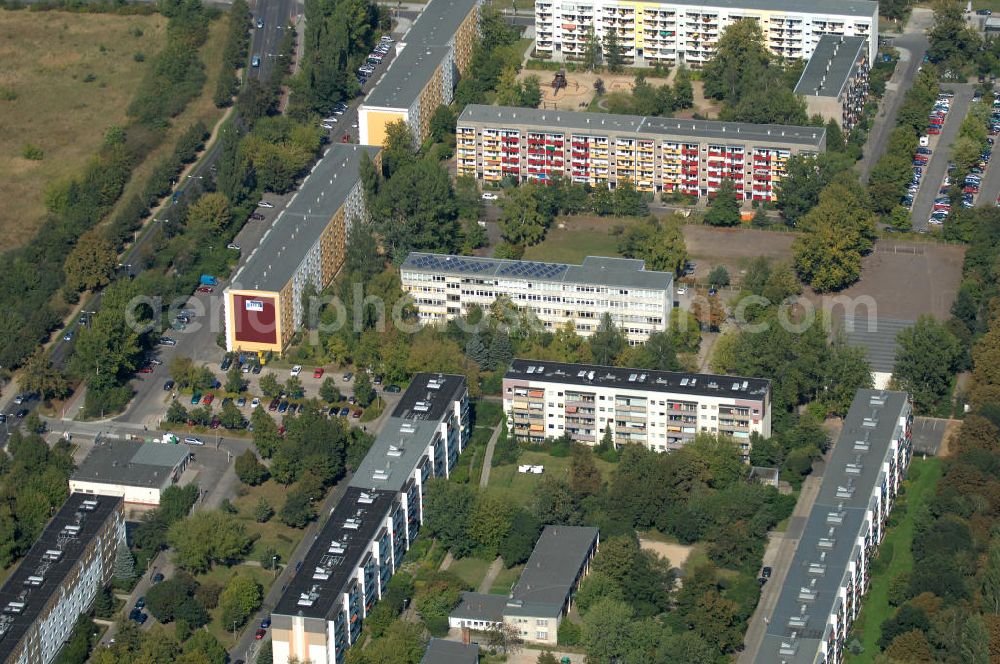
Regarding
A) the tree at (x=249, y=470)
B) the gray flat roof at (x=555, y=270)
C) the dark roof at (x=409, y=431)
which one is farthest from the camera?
the gray flat roof at (x=555, y=270)

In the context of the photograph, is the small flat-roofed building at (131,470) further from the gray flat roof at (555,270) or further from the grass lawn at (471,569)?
the gray flat roof at (555,270)

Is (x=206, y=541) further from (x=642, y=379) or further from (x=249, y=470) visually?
(x=642, y=379)

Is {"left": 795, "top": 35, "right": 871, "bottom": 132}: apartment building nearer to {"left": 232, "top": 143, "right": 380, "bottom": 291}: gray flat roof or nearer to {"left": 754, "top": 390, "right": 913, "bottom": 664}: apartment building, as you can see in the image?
{"left": 232, "top": 143, "right": 380, "bottom": 291}: gray flat roof

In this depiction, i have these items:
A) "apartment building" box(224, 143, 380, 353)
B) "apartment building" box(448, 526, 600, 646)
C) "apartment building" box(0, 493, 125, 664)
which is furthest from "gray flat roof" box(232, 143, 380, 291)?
"apartment building" box(448, 526, 600, 646)

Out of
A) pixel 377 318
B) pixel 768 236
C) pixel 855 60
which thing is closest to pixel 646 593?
pixel 377 318

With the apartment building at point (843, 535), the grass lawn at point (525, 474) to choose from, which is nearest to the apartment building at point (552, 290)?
the grass lawn at point (525, 474)

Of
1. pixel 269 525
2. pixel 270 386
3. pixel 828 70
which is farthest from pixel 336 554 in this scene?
pixel 828 70
